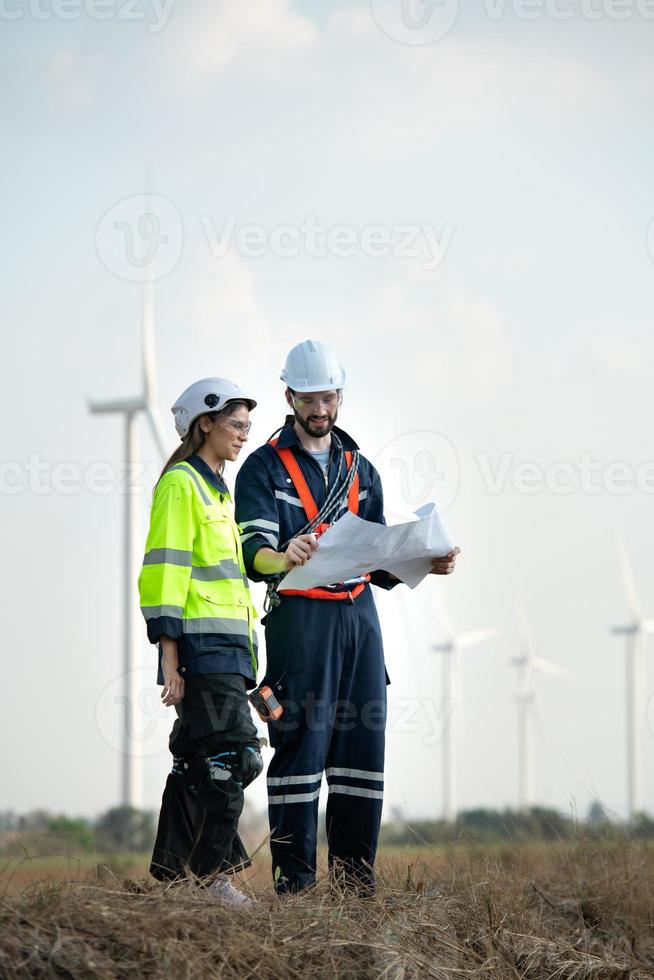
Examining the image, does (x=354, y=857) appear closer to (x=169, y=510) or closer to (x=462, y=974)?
(x=462, y=974)

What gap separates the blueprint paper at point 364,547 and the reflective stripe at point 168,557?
1.35 feet

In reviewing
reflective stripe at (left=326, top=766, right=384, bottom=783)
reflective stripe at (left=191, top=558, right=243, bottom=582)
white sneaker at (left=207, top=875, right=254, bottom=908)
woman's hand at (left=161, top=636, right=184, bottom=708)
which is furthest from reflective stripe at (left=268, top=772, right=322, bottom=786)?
→ reflective stripe at (left=191, top=558, right=243, bottom=582)

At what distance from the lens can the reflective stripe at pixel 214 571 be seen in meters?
6.28

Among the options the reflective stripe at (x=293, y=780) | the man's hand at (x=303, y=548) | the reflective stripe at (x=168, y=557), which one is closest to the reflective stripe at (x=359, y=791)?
the reflective stripe at (x=293, y=780)

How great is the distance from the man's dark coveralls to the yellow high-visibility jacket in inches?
7.3

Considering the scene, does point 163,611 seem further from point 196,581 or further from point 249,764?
point 249,764

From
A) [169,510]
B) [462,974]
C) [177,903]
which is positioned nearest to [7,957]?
[177,903]

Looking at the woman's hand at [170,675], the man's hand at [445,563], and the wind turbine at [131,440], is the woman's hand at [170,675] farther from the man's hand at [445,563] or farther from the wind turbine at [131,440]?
the wind turbine at [131,440]

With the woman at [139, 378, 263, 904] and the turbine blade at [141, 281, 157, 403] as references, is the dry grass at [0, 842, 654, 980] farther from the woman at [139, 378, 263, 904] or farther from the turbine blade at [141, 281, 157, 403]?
the turbine blade at [141, 281, 157, 403]

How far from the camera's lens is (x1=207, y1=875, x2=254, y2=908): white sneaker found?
5440 mm

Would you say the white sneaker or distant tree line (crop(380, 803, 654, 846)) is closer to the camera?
the white sneaker

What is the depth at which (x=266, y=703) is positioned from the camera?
21.1 ft

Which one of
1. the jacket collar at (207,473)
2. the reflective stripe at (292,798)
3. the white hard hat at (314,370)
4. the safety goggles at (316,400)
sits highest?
the white hard hat at (314,370)

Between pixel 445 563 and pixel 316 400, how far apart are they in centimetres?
93
